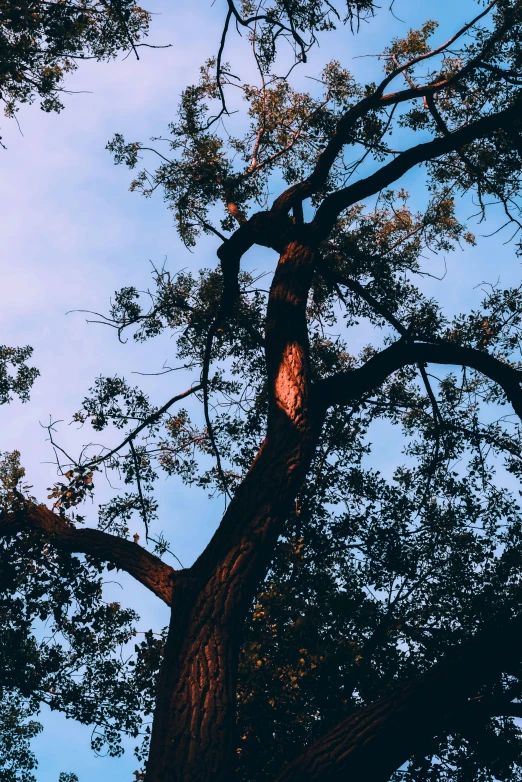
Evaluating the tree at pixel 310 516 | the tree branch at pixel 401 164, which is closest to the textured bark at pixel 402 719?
the tree at pixel 310 516

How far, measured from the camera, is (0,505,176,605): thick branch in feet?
15.0

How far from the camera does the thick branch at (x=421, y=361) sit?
18.1ft

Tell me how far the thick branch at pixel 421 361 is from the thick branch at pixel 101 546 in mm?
2143

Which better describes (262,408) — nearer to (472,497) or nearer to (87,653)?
(472,497)

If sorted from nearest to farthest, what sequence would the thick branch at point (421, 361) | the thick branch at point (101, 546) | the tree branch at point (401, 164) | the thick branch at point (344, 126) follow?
the thick branch at point (101, 546)
the thick branch at point (421, 361)
the tree branch at point (401, 164)
the thick branch at point (344, 126)

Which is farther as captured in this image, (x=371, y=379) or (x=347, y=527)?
(x=347, y=527)

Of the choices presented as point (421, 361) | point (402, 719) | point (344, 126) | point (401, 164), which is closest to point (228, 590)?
point (402, 719)

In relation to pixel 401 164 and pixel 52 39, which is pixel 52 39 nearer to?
pixel 52 39

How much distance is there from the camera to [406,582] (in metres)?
8.04

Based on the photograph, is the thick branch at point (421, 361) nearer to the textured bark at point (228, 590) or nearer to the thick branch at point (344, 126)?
the textured bark at point (228, 590)

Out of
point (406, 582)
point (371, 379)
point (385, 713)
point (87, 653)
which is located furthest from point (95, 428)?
point (385, 713)

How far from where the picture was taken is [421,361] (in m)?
5.78

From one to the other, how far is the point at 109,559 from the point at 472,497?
5.44 meters

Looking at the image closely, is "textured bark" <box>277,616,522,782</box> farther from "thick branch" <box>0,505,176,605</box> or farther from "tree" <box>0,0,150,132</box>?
"tree" <box>0,0,150,132</box>
